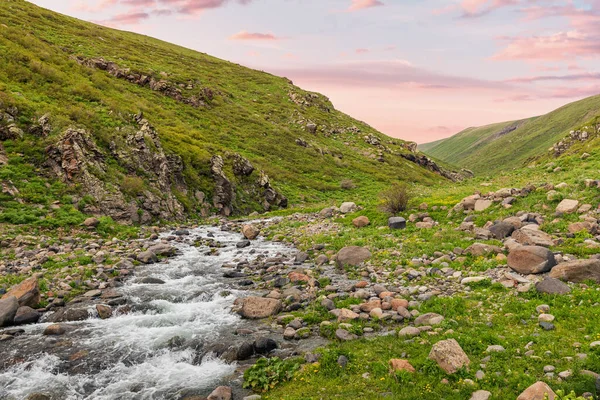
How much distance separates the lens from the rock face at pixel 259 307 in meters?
14.6

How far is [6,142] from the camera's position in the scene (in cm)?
2727

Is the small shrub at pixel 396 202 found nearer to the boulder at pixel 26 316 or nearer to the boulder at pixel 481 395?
the boulder at pixel 481 395

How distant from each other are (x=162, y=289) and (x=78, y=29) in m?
105

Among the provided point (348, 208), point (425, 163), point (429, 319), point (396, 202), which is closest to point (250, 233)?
point (348, 208)

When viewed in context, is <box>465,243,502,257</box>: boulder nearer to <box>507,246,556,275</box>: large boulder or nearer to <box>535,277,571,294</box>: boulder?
<box>507,246,556,275</box>: large boulder

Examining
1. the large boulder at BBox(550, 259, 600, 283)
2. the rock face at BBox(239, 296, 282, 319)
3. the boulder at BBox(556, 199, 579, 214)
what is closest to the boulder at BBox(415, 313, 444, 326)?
the large boulder at BBox(550, 259, 600, 283)

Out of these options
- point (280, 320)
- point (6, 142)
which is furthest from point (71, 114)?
point (280, 320)

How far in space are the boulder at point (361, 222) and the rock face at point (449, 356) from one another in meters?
17.8

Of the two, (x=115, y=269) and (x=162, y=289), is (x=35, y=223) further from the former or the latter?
(x=162, y=289)

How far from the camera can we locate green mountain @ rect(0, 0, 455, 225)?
90.6 ft

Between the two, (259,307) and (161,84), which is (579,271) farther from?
(161,84)

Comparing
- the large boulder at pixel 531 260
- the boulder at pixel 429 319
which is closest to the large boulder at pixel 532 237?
the large boulder at pixel 531 260

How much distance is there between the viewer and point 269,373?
1042 cm

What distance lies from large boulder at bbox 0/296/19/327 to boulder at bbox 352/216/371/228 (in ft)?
68.4
